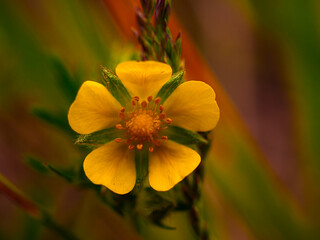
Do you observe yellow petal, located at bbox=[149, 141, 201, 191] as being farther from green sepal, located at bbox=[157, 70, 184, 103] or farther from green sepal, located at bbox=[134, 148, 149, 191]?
green sepal, located at bbox=[157, 70, 184, 103]

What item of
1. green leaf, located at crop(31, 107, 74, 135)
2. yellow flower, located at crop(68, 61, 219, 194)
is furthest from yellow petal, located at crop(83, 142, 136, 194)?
green leaf, located at crop(31, 107, 74, 135)

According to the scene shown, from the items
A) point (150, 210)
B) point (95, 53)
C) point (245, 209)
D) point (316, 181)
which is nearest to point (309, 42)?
point (316, 181)

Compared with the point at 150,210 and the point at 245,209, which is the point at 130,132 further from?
the point at 245,209

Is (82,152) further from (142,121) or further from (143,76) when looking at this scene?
(143,76)

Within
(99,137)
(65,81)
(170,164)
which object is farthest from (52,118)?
(170,164)

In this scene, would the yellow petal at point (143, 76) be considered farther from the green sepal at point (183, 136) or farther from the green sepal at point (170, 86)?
the green sepal at point (183, 136)

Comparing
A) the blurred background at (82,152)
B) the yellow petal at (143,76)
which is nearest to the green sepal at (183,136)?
the yellow petal at (143,76)
